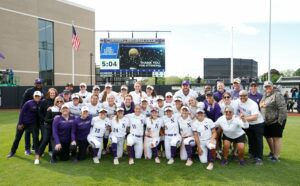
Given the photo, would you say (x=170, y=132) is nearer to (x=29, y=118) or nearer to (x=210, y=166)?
(x=210, y=166)

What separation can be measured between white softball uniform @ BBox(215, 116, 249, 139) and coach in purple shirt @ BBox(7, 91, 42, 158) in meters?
A: 4.45

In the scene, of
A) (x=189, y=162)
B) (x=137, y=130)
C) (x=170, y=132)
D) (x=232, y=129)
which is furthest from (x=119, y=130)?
(x=232, y=129)

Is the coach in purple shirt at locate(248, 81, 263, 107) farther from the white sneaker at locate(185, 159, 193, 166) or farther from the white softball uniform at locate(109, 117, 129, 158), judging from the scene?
the white softball uniform at locate(109, 117, 129, 158)

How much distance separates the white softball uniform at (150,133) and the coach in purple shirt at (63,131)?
5.87 ft

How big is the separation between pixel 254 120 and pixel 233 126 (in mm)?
485

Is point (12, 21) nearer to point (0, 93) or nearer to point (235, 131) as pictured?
point (0, 93)

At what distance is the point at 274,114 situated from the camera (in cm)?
667

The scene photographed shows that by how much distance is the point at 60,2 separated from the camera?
1355 inches

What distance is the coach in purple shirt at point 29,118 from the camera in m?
7.34

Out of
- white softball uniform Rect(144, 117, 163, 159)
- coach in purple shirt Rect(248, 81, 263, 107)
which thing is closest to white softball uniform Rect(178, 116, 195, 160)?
white softball uniform Rect(144, 117, 163, 159)

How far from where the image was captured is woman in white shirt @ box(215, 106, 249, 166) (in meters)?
6.51

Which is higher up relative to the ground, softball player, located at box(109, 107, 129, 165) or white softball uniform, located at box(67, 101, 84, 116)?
white softball uniform, located at box(67, 101, 84, 116)

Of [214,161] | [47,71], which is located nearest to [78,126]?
[214,161]

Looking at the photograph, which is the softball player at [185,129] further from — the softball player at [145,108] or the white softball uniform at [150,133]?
the softball player at [145,108]
